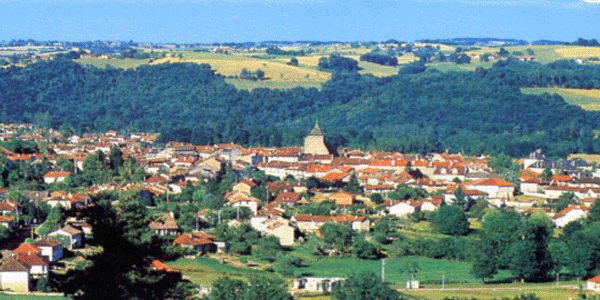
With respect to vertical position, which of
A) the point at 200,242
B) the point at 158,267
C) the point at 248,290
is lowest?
Result: the point at 200,242

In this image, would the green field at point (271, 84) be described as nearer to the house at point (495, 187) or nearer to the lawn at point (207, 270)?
the house at point (495, 187)

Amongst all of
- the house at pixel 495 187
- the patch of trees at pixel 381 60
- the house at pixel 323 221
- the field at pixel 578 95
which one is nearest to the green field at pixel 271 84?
the field at pixel 578 95

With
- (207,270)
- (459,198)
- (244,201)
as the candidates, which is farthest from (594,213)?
(207,270)

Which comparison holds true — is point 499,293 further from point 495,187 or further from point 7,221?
point 495,187

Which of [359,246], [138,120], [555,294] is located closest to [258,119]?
[138,120]

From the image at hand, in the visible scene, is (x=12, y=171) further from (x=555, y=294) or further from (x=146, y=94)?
(x=146, y=94)

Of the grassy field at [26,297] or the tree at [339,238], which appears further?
the tree at [339,238]

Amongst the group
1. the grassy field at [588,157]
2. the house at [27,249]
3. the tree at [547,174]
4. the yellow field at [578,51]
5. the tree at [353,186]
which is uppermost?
the yellow field at [578,51]
